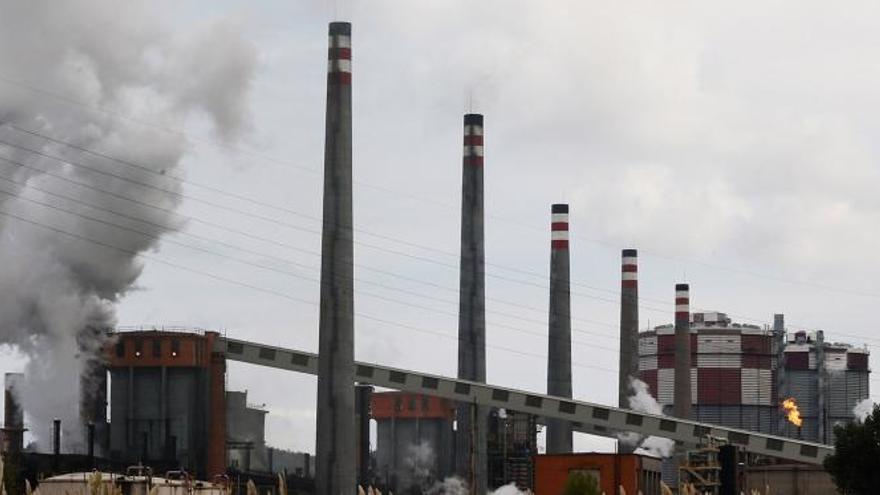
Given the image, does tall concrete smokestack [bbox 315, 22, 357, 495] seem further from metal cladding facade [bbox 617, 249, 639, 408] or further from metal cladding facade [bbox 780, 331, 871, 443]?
metal cladding facade [bbox 780, 331, 871, 443]

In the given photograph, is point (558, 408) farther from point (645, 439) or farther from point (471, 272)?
point (645, 439)

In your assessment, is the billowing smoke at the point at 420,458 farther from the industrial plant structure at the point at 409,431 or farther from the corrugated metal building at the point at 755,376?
the corrugated metal building at the point at 755,376

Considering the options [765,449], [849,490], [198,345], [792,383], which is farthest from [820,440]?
[849,490]

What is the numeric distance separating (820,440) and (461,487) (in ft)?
145

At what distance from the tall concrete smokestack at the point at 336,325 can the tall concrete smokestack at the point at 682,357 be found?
41.9 m

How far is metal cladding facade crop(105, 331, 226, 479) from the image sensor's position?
82625 mm

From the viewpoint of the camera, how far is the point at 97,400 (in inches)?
3265

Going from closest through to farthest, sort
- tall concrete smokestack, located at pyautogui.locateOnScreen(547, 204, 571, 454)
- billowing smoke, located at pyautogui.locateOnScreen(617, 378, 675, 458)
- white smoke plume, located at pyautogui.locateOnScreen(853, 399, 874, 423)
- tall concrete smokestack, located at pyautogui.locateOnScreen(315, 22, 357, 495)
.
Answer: tall concrete smokestack, located at pyautogui.locateOnScreen(315, 22, 357, 495)
tall concrete smokestack, located at pyautogui.locateOnScreen(547, 204, 571, 454)
billowing smoke, located at pyautogui.locateOnScreen(617, 378, 675, 458)
white smoke plume, located at pyautogui.locateOnScreen(853, 399, 874, 423)

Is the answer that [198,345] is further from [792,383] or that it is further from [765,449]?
[792,383]

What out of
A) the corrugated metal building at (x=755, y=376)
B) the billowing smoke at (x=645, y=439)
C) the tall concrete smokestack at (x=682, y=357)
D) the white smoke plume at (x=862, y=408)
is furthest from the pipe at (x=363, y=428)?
the white smoke plume at (x=862, y=408)

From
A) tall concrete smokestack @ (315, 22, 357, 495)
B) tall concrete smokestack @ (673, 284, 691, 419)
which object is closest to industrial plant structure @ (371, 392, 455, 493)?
tall concrete smokestack @ (673, 284, 691, 419)

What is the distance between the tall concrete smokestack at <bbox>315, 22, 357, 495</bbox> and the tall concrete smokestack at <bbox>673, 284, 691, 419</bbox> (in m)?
41.9

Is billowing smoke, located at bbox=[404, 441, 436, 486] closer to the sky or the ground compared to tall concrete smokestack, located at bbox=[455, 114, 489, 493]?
closer to the ground

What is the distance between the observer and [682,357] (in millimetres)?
103188
